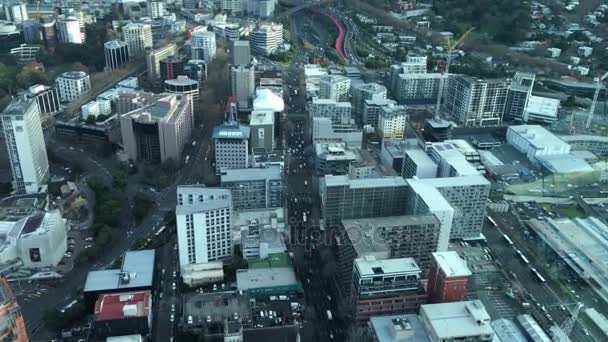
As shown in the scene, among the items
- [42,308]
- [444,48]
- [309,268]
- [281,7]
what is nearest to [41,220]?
[42,308]

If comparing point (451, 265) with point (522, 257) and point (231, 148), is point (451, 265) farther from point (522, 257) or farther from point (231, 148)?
point (231, 148)

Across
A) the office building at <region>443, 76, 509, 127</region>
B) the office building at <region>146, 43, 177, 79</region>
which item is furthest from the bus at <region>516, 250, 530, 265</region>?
the office building at <region>146, 43, 177, 79</region>

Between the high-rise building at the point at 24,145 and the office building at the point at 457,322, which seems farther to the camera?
the high-rise building at the point at 24,145

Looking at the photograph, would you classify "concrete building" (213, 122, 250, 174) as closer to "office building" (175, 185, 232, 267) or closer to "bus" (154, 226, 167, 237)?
"bus" (154, 226, 167, 237)

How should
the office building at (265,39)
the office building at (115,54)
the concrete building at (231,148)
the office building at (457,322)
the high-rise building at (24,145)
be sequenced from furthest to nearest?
the office building at (265,39), the office building at (115,54), the concrete building at (231,148), the high-rise building at (24,145), the office building at (457,322)

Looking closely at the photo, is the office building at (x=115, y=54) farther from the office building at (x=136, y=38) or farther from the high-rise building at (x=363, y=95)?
the high-rise building at (x=363, y=95)

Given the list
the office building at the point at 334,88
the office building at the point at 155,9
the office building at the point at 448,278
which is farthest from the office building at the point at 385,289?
the office building at the point at 155,9
